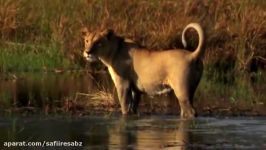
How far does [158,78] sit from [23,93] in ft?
9.78

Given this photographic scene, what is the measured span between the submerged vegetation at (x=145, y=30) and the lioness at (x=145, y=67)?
10.1ft

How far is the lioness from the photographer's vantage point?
13375 mm

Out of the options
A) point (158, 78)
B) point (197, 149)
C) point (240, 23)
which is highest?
point (240, 23)

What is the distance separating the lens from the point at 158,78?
1374 cm

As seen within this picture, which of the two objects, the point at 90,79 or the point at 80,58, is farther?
the point at 80,58

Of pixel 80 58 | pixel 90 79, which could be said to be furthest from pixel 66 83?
pixel 80 58

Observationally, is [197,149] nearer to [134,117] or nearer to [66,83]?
[134,117]

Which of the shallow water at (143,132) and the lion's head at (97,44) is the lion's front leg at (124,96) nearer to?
the shallow water at (143,132)

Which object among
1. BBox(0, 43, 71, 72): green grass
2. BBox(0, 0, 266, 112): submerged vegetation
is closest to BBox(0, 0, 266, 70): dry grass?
BBox(0, 0, 266, 112): submerged vegetation

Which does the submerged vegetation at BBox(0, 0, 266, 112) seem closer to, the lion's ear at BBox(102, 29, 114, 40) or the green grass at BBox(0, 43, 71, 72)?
the green grass at BBox(0, 43, 71, 72)

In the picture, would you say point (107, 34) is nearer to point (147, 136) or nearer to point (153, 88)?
point (153, 88)

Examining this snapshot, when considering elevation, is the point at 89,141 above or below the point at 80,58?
below

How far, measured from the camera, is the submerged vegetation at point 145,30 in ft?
62.4

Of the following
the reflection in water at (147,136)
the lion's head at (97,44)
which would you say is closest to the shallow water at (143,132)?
the reflection in water at (147,136)
